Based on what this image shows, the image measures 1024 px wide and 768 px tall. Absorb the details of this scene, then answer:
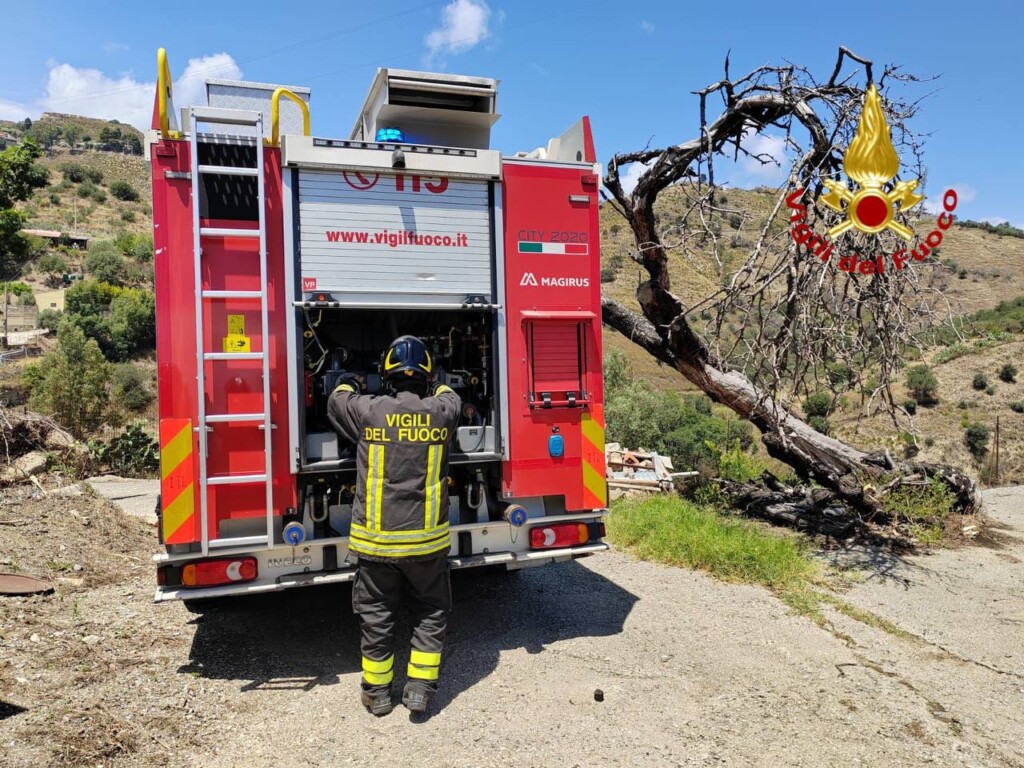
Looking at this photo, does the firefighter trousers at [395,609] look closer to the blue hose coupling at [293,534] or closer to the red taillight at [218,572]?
the blue hose coupling at [293,534]

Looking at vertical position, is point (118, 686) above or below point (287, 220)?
below

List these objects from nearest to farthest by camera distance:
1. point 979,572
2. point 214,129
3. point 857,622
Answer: point 214,129
point 857,622
point 979,572

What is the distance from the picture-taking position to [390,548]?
3984 mm

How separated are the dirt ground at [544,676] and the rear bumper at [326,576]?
538mm

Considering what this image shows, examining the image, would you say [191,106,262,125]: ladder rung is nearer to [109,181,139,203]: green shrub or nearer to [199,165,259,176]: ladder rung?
[199,165,259,176]: ladder rung

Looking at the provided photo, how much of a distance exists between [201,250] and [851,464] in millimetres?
7074

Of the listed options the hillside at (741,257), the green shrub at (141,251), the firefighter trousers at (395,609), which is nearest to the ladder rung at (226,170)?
the firefighter trousers at (395,609)

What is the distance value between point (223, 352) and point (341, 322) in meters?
1.02

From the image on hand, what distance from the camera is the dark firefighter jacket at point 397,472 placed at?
401 cm

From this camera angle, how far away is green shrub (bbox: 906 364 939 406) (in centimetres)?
2725

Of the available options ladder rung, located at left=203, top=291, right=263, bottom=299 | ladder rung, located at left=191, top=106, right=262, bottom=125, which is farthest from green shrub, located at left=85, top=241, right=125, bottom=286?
ladder rung, located at left=203, top=291, right=263, bottom=299

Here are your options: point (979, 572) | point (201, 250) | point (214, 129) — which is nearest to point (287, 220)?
point (201, 250)

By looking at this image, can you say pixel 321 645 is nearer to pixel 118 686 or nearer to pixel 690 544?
pixel 118 686

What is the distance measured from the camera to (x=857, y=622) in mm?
5184
